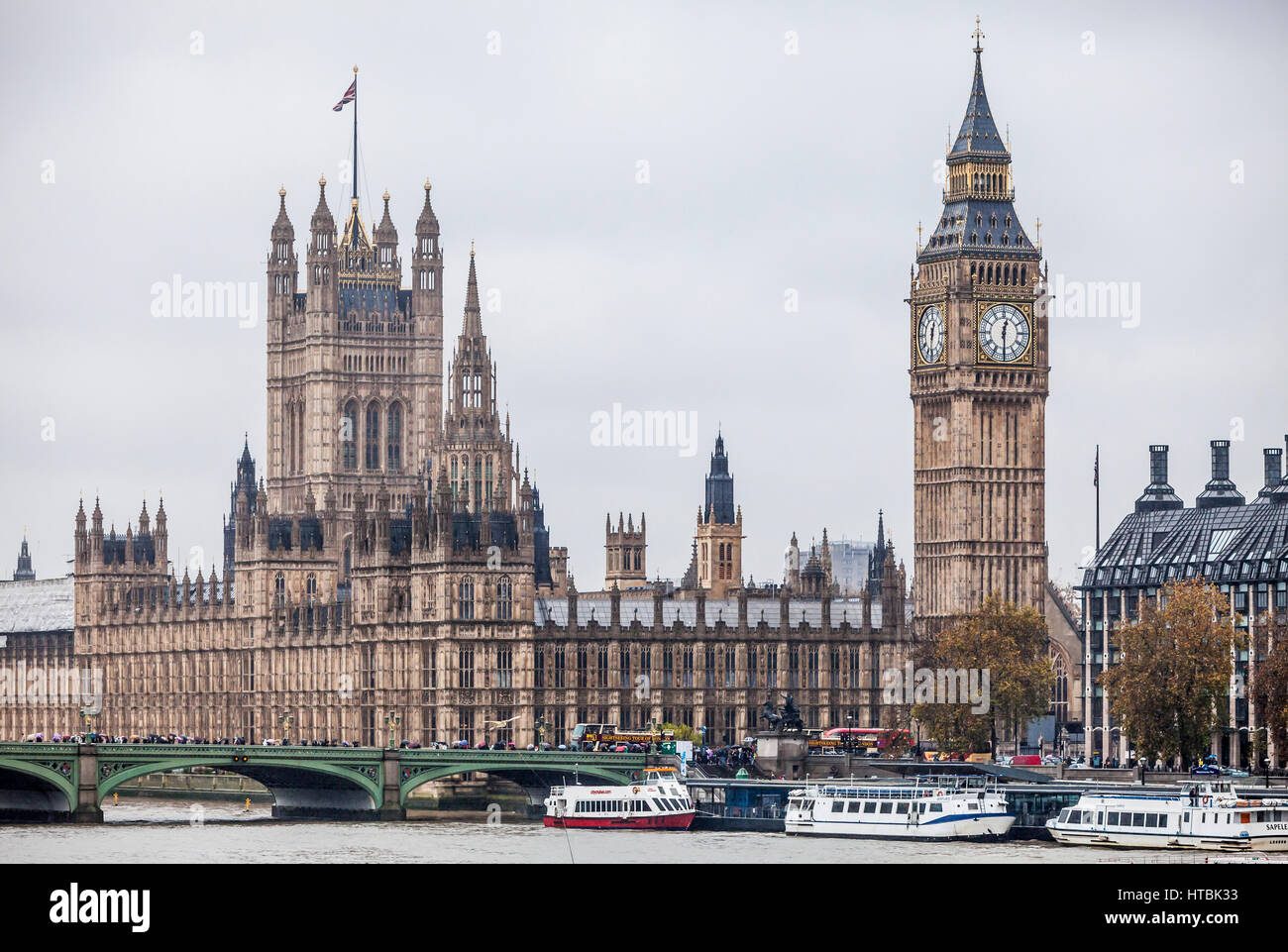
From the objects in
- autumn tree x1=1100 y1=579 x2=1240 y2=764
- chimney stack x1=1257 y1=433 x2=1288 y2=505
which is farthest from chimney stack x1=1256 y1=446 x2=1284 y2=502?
autumn tree x1=1100 y1=579 x2=1240 y2=764

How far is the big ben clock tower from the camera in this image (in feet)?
605

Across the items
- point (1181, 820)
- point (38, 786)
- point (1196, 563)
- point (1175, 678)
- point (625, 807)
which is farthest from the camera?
point (1196, 563)

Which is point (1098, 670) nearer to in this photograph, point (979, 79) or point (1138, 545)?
point (1138, 545)

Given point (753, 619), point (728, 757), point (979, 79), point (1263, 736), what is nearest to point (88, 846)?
point (728, 757)

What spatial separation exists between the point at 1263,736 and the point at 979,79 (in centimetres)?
5160

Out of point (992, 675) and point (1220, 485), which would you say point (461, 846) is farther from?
point (1220, 485)

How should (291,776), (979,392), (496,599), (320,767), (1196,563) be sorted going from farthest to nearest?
(979,392) → (496,599) → (1196,563) → (291,776) → (320,767)

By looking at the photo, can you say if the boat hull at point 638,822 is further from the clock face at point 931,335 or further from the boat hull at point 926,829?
the clock face at point 931,335

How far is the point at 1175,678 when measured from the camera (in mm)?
148125

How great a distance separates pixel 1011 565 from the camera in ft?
612

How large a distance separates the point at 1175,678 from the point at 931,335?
134ft

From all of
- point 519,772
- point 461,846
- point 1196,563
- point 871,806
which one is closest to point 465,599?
point 519,772

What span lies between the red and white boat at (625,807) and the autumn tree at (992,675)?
2066 cm
